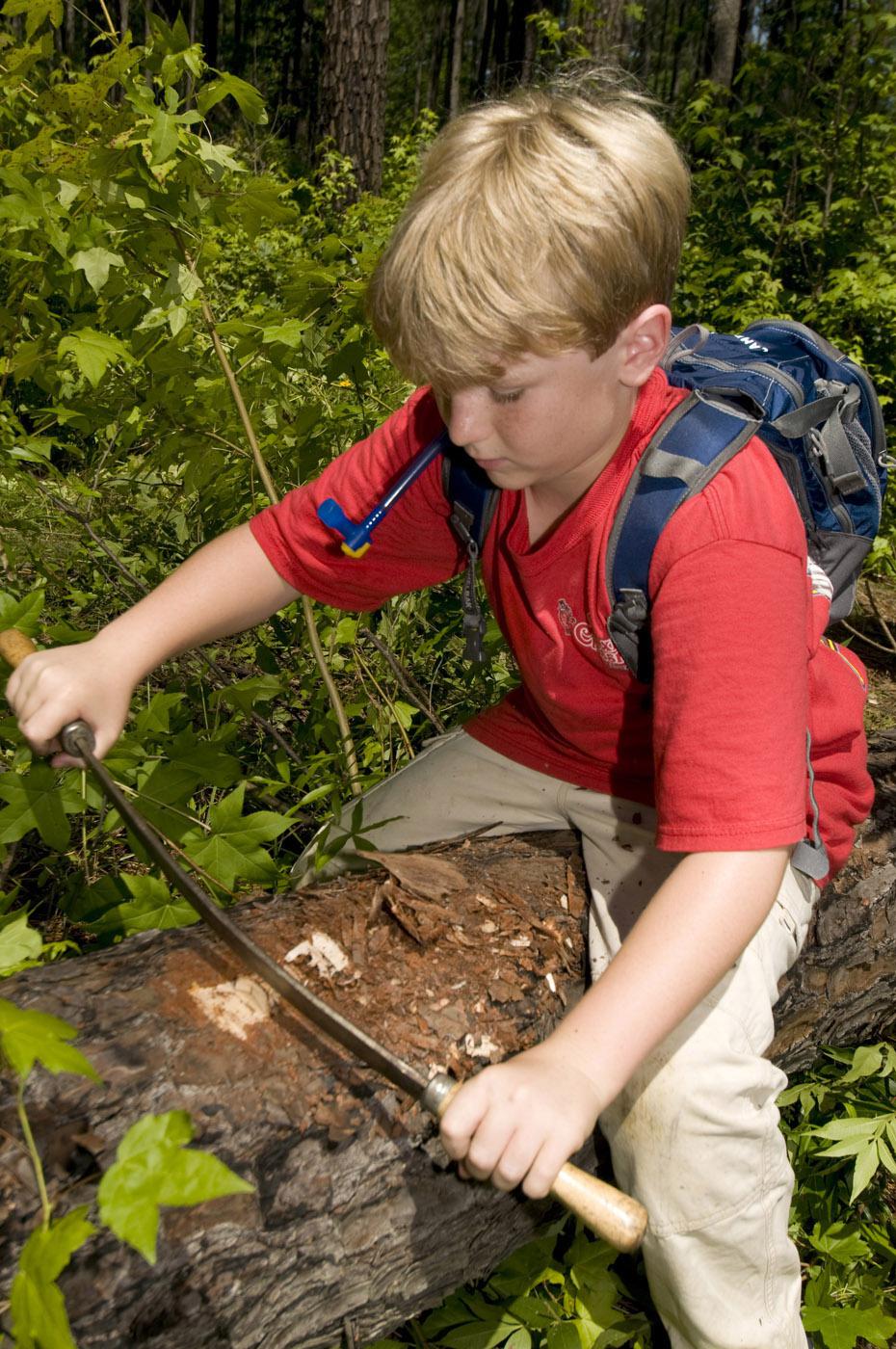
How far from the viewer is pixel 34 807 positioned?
1.81 m

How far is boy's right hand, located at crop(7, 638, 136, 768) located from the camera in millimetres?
1657

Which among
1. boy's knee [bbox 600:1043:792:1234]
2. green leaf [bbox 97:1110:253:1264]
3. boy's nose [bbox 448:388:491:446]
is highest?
boy's nose [bbox 448:388:491:446]

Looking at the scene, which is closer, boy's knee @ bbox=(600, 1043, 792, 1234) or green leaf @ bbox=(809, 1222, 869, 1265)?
boy's knee @ bbox=(600, 1043, 792, 1234)

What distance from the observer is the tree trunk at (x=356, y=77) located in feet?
26.6

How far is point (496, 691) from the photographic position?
3.43 m

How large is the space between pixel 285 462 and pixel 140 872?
3.95 ft

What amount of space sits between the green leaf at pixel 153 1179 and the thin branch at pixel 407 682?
6.51 feet

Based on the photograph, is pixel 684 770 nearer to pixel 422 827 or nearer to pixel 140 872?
pixel 422 827

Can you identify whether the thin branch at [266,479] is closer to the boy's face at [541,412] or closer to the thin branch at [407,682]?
the thin branch at [407,682]

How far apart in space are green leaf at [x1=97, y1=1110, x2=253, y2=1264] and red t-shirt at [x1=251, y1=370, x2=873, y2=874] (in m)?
0.77

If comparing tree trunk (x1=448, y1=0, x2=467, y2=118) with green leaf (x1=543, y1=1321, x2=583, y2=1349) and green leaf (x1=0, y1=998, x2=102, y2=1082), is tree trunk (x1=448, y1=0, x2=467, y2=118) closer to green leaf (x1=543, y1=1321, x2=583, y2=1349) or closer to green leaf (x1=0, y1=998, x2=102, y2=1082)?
green leaf (x1=543, y1=1321, x2=583, y2=1349)

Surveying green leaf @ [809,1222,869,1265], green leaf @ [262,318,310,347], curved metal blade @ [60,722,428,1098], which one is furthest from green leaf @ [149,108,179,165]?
green leaf @ [809,1222,869,1265]

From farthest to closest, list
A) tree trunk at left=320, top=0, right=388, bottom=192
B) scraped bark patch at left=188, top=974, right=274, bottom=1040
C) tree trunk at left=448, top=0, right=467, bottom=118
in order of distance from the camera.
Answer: tree trunk at left=448, top=0, right=467, bottom=118 < tree trunk at left=320, top=0, right=388, bottom=192 < scraped bark patch at left=188, top=974, right=274, bottom=1040

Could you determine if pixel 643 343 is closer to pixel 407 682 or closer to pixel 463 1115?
pixel 463 1115
